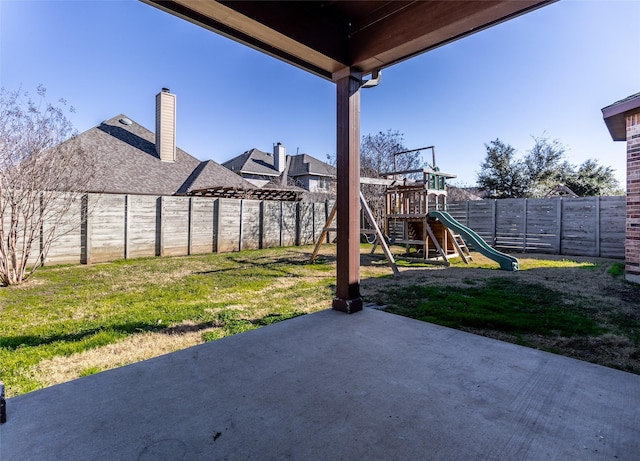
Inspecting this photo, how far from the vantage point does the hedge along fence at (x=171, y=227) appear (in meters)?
6.83

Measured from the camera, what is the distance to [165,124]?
43.7 feet

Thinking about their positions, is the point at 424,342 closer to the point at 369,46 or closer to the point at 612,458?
the point at 612,458

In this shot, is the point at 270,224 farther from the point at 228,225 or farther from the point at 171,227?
the point at 171,227

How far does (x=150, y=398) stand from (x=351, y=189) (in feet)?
7.39

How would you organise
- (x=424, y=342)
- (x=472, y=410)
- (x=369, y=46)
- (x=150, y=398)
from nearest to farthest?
(x=472, y=410), (x=150, y=398), (x=424, y=342), (x=369, y=46)

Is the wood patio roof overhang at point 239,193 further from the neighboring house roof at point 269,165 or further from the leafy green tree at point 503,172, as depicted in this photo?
the neighboring house roof at point 269,165

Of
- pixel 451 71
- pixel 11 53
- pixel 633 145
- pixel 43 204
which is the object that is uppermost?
pixel 451 71

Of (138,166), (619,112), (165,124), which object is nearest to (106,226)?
(138,166)

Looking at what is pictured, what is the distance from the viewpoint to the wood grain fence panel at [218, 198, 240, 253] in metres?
9.23

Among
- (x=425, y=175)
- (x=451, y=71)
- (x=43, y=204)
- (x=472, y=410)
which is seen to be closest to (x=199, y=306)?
(x=472, y=410)

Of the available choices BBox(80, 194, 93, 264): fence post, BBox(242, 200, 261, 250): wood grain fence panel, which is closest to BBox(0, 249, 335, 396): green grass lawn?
BBox(80, 194, 93, 264): fence post

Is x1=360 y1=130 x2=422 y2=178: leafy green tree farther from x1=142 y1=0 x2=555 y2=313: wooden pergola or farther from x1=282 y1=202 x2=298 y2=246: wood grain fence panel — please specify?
x1=142 y1=0 x2=555 y2=313: wooden pergola

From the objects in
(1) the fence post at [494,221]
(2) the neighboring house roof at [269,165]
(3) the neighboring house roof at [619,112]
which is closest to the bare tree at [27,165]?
(3) the neighboring house roof at [619,112]

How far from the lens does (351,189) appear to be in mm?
3068
